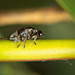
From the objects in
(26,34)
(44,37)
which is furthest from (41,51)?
(44,37)

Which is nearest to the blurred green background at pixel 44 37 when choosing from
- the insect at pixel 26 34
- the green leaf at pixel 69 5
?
the insect at pixel 26 34

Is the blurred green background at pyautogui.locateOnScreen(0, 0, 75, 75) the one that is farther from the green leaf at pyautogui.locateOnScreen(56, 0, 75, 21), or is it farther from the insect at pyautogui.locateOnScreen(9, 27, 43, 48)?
the green leaf at pyautogui.locateOnScreen(56, 0, 75, 21)

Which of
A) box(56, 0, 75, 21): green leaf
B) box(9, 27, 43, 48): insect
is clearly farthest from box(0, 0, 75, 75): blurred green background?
box(56, 0, 75, 21): green leaf

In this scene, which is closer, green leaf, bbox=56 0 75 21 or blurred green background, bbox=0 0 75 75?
green leaf, bbox=56 0 75 21

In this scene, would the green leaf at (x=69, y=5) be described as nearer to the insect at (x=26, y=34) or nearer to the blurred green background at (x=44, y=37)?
the insect at (x=26, y=34)

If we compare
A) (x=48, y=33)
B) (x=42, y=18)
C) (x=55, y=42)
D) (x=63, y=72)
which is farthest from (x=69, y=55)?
(x=42, y=18)

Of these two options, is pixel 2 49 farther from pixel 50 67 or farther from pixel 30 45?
pixel 50 67
